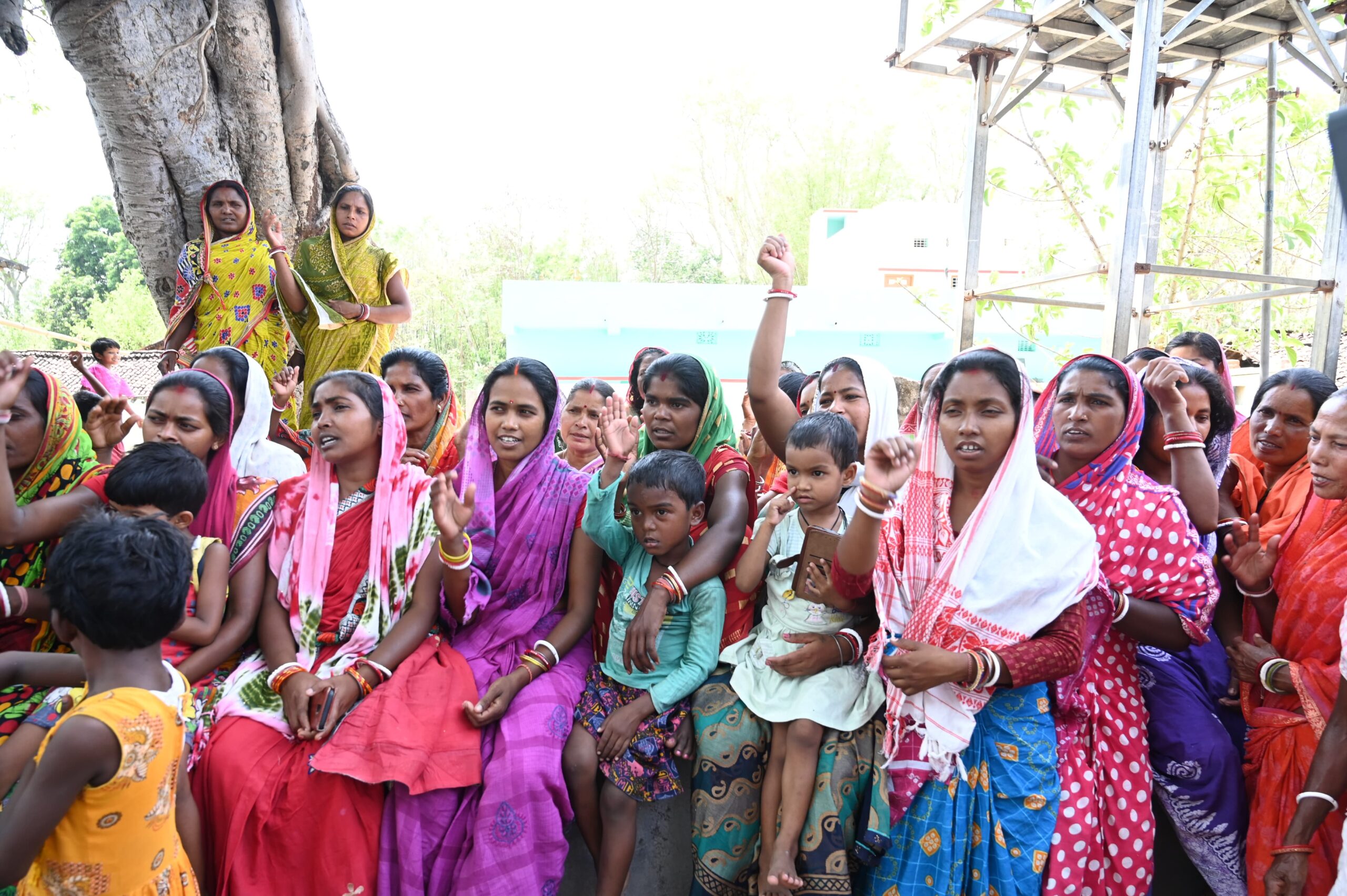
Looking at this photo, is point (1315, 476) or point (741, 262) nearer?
point (1315, 476)

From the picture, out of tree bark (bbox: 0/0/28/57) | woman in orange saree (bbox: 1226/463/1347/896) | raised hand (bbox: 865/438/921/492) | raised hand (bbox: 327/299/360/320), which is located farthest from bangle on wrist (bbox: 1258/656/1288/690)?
Result: raised hand (bbox: 327/299/360/320)

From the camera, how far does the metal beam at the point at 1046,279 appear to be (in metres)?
6.00

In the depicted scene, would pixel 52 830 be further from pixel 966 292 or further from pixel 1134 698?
pixel 966 292

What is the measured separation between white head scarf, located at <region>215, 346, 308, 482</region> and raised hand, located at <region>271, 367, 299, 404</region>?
114 cm

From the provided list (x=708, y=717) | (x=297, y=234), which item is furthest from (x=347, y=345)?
(x=708, y=717)

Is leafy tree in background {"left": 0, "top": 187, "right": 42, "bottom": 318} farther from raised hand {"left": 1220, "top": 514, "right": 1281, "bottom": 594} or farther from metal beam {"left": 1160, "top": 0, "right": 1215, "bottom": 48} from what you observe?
raised hand {"left": 1220, "top": 514, "right": 1281, "bottom": 594}

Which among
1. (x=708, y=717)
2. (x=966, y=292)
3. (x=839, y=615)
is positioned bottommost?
(x=708, y=717)

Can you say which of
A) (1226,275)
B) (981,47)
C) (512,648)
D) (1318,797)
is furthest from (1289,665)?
(981,47)

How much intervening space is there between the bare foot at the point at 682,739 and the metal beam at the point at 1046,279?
4.71 meters

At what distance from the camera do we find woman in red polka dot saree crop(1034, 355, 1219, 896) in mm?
2576

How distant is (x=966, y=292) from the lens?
22.7ft

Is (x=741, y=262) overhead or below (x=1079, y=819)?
overhead

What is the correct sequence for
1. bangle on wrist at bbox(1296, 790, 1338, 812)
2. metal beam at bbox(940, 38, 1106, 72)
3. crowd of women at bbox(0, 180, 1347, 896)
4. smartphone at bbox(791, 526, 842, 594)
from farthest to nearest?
metal beam at bbox(940, 38, 1106, 72), smartphone at bbox(791, 526, 842, 594), crowd of women at bbox(0, 180, 1347, 896), bangle on wrist at bbox(1296, 790, 1338, 812)

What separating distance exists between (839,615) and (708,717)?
1.76 ft
